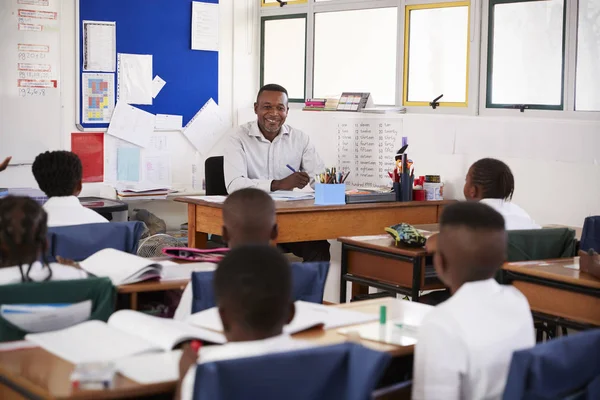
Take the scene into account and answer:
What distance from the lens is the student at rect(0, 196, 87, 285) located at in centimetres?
259

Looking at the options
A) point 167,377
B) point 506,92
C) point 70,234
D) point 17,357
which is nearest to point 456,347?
point 167,377

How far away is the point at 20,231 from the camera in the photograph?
2.61 metres

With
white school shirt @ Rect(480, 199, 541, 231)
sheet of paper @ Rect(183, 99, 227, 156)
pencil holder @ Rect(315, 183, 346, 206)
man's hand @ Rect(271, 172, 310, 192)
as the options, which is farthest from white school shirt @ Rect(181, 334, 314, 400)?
sheet of paper @ Rect(183, 99, 227, 156)

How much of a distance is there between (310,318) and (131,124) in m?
4.60

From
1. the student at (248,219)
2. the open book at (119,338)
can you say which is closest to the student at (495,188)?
the student at (248,219)

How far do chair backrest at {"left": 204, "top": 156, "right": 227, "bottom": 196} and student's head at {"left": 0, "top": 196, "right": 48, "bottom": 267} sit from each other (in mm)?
3099

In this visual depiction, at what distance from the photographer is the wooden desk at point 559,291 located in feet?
10.6

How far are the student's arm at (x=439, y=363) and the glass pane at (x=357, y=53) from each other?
451 cm

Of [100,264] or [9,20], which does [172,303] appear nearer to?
[100,264]

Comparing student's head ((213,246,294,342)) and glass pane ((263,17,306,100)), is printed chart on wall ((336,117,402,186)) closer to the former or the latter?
glass pane ((263,17,306,100))

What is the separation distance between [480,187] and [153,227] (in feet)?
9.89

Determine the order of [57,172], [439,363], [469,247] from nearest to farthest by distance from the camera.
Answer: [439,363]
[469,247]
[57,172]

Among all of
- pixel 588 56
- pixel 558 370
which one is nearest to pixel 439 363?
pixel 558 370

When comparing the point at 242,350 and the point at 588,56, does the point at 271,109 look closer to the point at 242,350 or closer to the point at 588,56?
the point at 588,56
